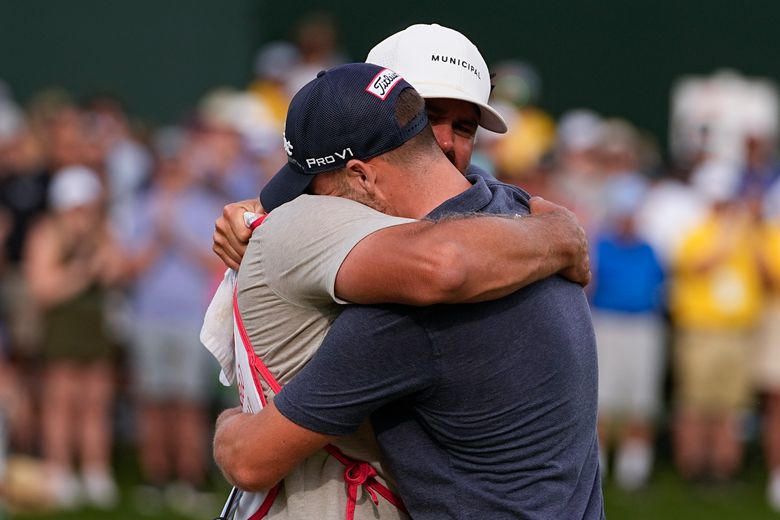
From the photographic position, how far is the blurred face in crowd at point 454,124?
3811mm

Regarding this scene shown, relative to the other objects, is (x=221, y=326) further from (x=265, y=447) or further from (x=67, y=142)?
(x=67, y=142)

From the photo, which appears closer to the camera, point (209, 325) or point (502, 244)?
point (502, 244)

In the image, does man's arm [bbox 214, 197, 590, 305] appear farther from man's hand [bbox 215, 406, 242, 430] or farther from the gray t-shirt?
man's hand [bbox 215, 406, 242, 430]

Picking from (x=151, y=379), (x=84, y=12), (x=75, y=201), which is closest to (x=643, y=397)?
(x=151, y=379)

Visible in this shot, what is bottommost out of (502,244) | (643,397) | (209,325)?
(643,397)

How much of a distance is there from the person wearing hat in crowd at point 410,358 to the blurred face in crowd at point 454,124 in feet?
2.40

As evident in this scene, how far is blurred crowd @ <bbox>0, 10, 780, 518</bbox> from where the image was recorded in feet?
30.4

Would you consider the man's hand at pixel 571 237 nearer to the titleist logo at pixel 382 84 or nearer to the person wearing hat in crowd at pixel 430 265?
the person wearing hat in crowd at pixel 430 265

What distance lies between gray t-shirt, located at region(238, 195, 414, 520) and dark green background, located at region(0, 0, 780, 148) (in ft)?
33.8

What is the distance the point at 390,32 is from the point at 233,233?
10.3 meters

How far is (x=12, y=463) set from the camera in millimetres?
9102

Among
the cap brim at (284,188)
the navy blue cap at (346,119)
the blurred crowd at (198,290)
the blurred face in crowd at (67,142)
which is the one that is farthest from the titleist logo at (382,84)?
the blurred face in crowd at (67,142)

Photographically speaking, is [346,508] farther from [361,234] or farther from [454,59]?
[454,59]

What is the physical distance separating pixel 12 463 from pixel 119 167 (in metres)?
2.93
